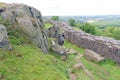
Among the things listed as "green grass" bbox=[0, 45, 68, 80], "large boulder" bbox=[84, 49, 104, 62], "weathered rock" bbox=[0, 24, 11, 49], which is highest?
"weathered rock" bbox=[0, 24, 11, 49]

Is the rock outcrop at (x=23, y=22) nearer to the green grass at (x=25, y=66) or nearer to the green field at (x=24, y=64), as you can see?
the green field at (x=24, y=64)

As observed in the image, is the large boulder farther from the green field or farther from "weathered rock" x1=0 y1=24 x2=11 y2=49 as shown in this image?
"weathered rock" x1=0 y1=24 x2=11 y2=49

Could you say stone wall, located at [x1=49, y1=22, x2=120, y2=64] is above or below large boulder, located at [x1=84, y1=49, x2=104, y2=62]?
above

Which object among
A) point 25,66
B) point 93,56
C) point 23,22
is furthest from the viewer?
point 93,56

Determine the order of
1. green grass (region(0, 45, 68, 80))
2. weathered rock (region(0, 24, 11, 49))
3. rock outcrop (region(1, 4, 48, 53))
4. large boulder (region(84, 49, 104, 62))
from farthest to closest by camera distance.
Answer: large boulder (region(84, 49, 104, 62))
rock outcrop (region(1, 4, 48, 53))
weathered rock (region(0, 24, 11, 49))
green grass (region(0, 45, 68, 80))

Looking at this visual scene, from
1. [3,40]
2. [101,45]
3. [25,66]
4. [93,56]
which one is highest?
[3,40]

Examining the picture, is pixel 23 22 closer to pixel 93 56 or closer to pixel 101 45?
pixel 93 56

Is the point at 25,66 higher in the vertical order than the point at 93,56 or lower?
higher

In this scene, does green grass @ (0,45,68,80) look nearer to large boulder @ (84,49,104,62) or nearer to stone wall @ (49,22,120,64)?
large boulder @ (84,49,104,62)

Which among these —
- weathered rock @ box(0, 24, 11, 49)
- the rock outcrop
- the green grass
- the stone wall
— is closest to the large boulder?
the stone wall

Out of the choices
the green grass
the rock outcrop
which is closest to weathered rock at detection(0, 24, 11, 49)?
the green grass

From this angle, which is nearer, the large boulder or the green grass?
the green grass

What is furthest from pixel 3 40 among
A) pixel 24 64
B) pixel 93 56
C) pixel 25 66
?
pixel 93 56

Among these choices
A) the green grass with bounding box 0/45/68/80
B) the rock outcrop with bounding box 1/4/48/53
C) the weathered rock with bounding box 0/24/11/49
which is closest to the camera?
the green grass with bounding box 0/45/68/80
